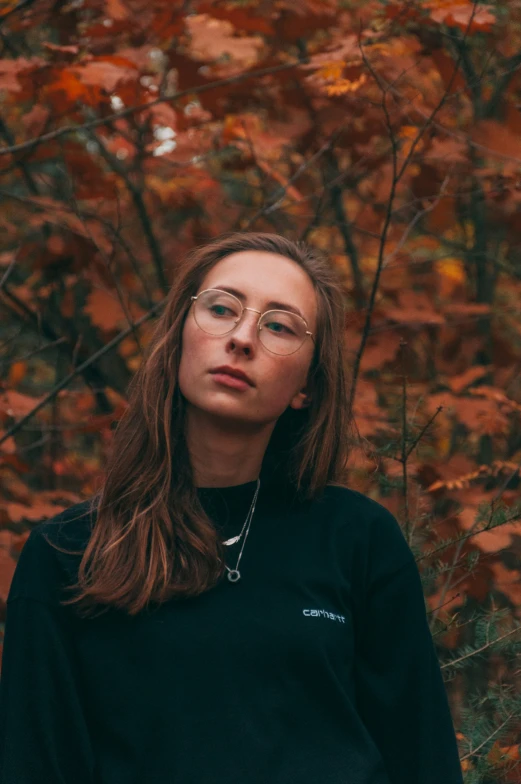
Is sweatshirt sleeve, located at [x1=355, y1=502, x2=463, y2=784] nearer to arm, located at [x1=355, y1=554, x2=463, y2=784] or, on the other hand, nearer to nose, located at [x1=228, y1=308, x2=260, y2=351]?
arm, located at [x1=355, y1=554, x2=463, y2=784]

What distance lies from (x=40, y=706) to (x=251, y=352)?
0.80 metres

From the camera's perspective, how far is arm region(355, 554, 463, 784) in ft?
5.94

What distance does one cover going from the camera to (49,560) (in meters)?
1.76

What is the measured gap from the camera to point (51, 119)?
3.52m

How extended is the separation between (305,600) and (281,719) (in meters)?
0.23

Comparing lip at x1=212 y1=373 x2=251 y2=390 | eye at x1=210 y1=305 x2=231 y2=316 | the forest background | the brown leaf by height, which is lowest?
the forest background

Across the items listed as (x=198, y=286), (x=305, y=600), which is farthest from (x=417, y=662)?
(x=198, y=286)

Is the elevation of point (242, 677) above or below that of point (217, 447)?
below

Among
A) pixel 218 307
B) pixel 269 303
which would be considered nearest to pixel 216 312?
pixel 218 307

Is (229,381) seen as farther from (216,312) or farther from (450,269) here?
(450,269)

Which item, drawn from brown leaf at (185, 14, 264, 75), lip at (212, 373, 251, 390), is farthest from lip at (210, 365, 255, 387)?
brown leaf at (185, 14, 264, 75)

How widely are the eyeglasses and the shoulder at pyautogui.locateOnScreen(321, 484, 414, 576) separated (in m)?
0.35

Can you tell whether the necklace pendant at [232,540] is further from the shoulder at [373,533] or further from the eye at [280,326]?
the eye at [280,326]

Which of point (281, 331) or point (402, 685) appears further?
point (281, 331)
